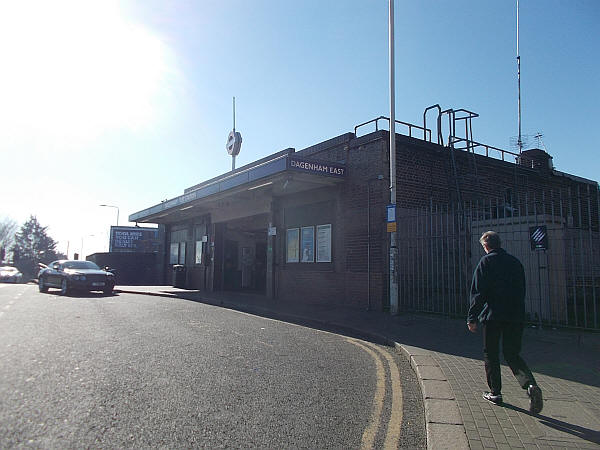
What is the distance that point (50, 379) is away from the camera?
16.4ft

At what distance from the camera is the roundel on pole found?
75.5 feet

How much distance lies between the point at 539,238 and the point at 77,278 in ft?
53.9

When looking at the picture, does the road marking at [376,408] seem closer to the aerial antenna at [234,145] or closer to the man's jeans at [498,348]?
the man's jeans at [498,348]

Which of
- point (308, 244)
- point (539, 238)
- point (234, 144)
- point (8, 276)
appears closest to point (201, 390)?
point (539, 238)

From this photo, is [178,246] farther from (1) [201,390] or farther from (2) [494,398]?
(2) [494,398]

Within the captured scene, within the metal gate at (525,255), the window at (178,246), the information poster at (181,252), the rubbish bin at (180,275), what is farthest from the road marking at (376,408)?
the window at (178,246)

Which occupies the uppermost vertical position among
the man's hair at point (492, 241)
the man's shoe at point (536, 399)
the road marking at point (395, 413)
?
the man's hair at point (492, 241)

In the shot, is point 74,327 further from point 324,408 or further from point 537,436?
point 537,436

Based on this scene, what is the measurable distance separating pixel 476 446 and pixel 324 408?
1.48m

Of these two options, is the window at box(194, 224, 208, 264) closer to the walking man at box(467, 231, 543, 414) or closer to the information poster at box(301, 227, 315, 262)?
the information poster at box(301, 227, 315, 262)

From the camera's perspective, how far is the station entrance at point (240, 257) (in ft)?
66.9

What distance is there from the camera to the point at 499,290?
14.5ft

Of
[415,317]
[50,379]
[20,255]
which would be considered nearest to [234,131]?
[415,317]

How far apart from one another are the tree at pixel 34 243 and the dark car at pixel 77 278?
7634 centimetres
